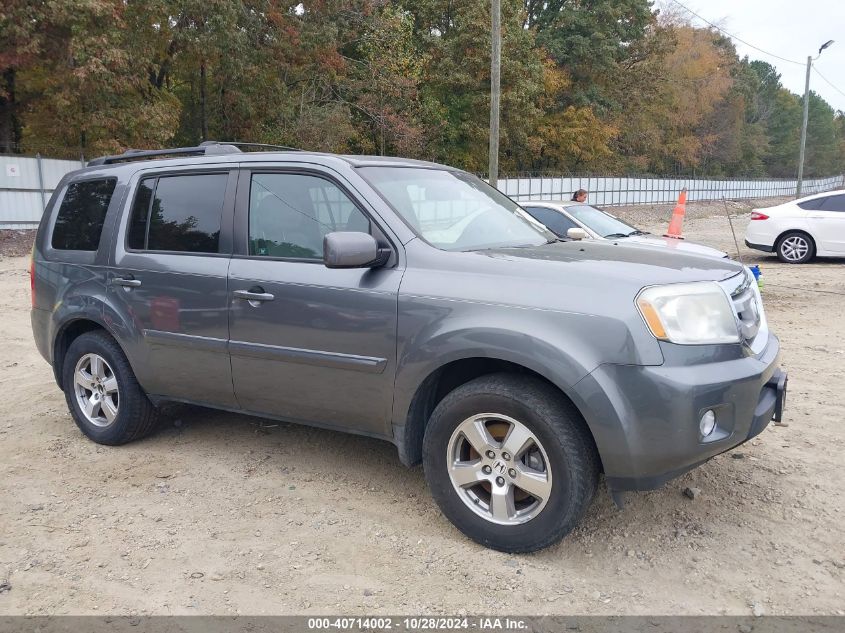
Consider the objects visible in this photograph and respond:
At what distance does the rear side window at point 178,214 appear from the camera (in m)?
4.27

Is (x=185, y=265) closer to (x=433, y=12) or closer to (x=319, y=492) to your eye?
(x=319, y=492)

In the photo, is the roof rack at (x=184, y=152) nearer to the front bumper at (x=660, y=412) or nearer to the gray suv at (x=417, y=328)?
the gray suv at (x=417, y=328)

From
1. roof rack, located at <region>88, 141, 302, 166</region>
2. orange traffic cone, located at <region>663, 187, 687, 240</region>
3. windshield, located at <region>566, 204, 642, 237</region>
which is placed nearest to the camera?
roof rack, located at <region>88, 141, 302, 166</region>

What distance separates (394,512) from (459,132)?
36378 mm

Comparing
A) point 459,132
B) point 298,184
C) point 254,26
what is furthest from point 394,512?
point 459,132

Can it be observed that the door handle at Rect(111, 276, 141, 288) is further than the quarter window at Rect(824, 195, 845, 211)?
No

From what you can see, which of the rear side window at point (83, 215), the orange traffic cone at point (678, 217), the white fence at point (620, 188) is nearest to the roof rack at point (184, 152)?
the rear side window at point (83, 215)

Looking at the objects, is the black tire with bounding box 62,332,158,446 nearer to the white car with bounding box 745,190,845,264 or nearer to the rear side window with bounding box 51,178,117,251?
the rear side window with bounding box 51,178,117,251

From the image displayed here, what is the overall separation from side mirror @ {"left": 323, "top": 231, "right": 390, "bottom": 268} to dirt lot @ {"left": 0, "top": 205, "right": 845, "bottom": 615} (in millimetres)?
1335

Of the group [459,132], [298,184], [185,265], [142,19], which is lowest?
[185,265]

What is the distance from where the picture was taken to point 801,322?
28.0ft

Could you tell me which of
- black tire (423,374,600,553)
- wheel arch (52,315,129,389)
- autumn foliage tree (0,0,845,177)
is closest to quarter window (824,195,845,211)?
black tire (423,374,600,553)

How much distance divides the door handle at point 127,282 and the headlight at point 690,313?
9.81 feet

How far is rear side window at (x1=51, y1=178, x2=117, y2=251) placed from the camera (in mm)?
4816
